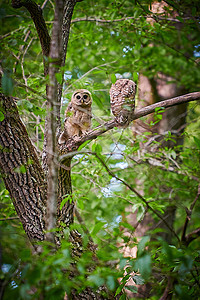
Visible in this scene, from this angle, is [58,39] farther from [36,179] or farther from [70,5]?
[70,5]

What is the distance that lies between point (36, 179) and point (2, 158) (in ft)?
1.01

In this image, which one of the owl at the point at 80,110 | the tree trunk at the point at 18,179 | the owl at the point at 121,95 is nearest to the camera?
the tree trunk at the point at 18,179

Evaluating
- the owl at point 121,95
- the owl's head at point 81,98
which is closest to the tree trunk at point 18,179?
the owl's head at point 81,98

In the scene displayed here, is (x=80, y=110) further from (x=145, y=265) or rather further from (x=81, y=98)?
(x=145, y=265)

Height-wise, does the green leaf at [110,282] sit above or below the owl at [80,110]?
below

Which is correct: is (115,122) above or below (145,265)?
above

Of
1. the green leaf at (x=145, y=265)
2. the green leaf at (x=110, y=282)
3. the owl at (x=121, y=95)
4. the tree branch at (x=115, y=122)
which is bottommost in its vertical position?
the green leaf at (x=110, y=282)

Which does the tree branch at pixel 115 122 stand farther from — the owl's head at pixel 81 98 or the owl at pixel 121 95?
the owl's head at pixel 81 98

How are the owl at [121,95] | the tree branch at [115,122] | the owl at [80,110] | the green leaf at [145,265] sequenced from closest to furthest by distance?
the green leaf at [145,265], the tree branch at [115,122], the owl at [121,95], the owl at [80,110]

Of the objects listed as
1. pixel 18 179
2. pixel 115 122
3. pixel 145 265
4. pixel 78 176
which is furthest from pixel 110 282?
pixel 78 176

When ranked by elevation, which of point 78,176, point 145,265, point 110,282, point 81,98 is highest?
point 81,98

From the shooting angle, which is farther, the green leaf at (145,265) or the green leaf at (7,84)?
the green leaf at (7,84)

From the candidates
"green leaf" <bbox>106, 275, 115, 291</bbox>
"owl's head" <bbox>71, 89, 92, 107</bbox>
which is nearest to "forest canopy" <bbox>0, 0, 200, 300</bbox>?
"green leaf" <bbox>106, 275, 115, 291</bbox>

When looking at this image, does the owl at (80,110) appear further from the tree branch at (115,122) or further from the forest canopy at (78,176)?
the tree branch at (115,122)
